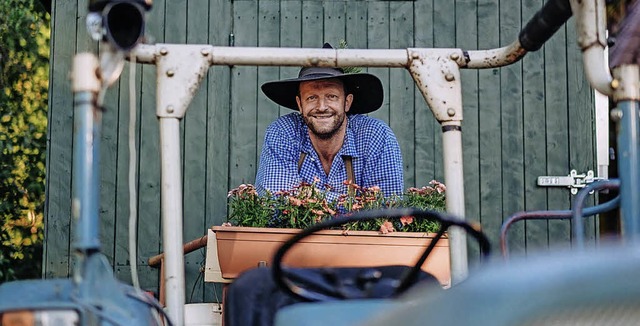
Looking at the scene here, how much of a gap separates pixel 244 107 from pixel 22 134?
8.85 ft

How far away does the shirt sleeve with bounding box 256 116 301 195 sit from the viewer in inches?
162

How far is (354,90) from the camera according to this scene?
4.66 meters

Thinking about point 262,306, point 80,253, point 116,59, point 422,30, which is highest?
point 422,30

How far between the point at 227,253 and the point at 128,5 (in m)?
1.57

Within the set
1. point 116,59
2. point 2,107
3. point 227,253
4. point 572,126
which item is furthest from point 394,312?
point 2,107

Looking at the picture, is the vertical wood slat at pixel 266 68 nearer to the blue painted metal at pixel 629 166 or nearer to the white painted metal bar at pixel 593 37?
the white painted metal bar at pixel 593 37

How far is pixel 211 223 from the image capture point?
5.53m

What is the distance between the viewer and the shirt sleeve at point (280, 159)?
411cm

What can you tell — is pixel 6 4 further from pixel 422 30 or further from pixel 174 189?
pixel 174 189

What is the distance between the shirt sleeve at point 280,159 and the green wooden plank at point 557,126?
1932 mm

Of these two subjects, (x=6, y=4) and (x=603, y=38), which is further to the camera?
(x=6, y=4)

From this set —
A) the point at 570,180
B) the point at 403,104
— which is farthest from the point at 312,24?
the point at 570,180

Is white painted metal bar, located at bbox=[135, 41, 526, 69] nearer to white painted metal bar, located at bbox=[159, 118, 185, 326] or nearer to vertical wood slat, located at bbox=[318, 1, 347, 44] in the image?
white painted metal bar, located at bbox=[159, 118, 185, 326]

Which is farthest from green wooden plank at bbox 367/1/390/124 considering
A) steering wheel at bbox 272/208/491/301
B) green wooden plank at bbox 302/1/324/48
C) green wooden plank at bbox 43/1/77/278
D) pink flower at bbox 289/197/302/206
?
steering wheel at bbox 272/208/491/301
